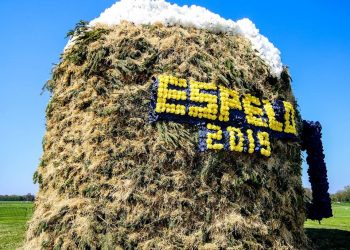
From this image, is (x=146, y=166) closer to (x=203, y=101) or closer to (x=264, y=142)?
(x=203, y=101)

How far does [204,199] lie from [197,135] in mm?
811

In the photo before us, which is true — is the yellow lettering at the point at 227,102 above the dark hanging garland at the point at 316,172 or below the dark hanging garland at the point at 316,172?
above

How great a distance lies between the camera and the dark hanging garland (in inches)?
309

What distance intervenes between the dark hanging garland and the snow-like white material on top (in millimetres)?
1833

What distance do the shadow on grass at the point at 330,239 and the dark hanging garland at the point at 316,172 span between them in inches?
89.4

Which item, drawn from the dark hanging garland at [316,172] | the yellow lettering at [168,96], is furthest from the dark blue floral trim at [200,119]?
the dark hanging garland at [316,172]

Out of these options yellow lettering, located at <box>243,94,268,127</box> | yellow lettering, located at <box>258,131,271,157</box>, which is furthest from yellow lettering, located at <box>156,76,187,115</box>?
yellow lettering, located at <box>258,131,271,157</box>

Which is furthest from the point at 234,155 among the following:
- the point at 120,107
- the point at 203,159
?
the point at 120,107

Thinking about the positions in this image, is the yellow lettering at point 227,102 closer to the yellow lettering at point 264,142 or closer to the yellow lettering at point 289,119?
the yellow lettering at point 264,142

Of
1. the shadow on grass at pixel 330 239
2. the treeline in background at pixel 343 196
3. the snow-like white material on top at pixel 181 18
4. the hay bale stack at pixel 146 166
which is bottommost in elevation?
the shadow on grass at pixel 330 239

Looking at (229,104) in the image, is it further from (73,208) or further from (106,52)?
(73,208)

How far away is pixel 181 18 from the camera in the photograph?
6.34m

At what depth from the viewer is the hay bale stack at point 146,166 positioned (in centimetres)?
548

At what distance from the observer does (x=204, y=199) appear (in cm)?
562
